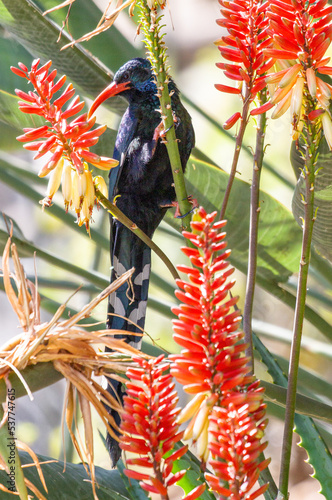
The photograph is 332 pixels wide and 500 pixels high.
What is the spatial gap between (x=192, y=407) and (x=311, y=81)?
34cm

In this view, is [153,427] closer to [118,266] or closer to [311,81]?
[311,81]

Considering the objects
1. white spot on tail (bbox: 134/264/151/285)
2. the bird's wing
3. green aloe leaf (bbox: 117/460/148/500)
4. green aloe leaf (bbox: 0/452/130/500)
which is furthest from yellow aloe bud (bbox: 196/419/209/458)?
the bird's wing

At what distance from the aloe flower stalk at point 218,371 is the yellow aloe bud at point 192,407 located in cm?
2

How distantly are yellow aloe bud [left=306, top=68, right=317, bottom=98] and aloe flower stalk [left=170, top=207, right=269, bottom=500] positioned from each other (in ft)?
0.69

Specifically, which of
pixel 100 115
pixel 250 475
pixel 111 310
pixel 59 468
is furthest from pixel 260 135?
pixel 100 115

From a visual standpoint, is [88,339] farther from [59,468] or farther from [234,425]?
[59,468]

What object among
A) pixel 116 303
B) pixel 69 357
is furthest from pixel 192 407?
pixel 116 303

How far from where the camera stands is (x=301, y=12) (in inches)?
24.3

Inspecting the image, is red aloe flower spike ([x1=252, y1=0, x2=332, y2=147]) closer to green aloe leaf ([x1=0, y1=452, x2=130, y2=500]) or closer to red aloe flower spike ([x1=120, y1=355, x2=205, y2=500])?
red aloe flower spike ([x1=120, y1=355, x2=205, y2=500])

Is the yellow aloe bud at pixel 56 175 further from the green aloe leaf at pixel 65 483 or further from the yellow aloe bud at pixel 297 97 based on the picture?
the green aloe leaf at pixel 65 483

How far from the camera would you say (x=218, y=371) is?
493mm

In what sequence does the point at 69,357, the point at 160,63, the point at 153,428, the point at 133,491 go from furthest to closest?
1. the point at 133,491
2. the point at 160,63
3. the point at 69,357
4. the point at 153,428

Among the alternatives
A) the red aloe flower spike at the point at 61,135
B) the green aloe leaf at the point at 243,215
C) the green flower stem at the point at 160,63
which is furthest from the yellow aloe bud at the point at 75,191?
the green aloe leaf at the point at 243,215

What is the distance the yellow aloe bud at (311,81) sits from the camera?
0.63 metres
